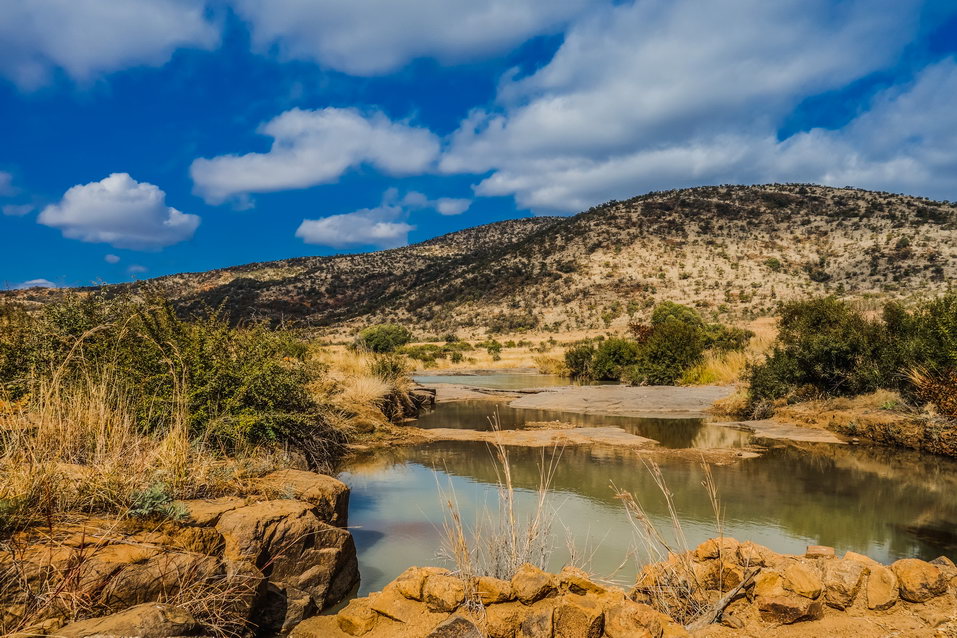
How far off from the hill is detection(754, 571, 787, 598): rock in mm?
45902

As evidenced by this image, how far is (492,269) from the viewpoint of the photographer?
69.1m

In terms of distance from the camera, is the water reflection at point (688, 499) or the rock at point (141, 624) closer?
the rock at point (141, 624)

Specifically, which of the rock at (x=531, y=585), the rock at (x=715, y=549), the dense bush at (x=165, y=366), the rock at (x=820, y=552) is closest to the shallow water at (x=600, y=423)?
the dense bush at (x=165, y=366)

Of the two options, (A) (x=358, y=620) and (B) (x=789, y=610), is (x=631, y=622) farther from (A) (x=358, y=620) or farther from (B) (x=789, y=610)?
(A) (x=358, y=620)

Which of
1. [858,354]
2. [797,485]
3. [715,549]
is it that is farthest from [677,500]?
[858,354]

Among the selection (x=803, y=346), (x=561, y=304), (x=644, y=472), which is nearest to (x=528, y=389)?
(x=803, y=346)

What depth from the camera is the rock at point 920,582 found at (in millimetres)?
4188

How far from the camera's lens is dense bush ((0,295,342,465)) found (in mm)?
7336

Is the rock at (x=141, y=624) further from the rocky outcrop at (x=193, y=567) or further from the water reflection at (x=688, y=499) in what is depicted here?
the water reflection at (x=688, y=499)

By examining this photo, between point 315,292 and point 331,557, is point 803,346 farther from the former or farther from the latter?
point 315,292

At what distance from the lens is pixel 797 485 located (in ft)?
30.0

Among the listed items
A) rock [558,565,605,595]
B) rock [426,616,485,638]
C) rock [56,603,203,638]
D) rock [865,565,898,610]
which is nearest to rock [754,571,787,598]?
rock [865,565,898,610]

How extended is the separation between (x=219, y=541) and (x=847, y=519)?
756 centimetres

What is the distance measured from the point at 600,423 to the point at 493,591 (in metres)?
12.1
